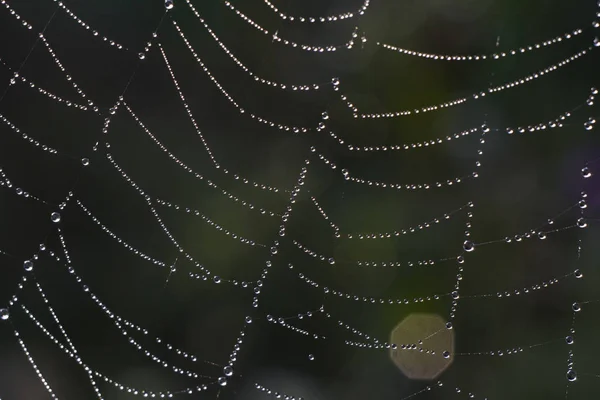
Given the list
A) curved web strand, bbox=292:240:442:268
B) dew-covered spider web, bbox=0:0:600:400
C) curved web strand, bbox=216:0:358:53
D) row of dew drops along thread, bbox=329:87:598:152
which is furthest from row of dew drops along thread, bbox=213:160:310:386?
curved web strand, bbox=216:0:358:53

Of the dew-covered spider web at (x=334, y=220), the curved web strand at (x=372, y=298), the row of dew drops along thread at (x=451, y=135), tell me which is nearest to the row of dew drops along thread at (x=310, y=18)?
the dew-covered spider web at (x=334, y=220)

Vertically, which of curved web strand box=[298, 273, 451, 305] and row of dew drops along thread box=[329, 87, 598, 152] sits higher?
row of dew drops along thread box=[329, 87, 598, 152]

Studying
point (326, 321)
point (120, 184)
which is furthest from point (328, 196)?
point (120, 184)

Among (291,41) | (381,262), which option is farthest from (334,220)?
(291,41)

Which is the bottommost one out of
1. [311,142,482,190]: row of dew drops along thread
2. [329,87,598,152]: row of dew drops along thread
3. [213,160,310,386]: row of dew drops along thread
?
[213,160,310,386]: row of dew drops along thread

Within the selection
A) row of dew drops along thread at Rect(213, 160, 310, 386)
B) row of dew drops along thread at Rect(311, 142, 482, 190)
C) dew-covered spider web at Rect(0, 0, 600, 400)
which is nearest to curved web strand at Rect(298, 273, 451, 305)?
dew-covered spider web at Rect(0, 0, 600, 400)

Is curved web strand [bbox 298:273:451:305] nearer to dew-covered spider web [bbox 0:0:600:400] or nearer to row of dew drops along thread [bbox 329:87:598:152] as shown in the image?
dew-covered spider web [bbox 0:0:600:400]

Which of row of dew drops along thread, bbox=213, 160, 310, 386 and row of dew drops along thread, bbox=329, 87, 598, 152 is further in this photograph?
row of dew drops along thread, bbox=213, 160, 310, 386

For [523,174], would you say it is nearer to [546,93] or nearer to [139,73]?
[546,93]

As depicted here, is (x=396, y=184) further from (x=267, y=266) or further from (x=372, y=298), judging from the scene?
(x=267, y=266)

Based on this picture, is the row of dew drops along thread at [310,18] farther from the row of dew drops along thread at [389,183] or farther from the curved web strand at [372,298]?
the curved web strand at [372,298]
